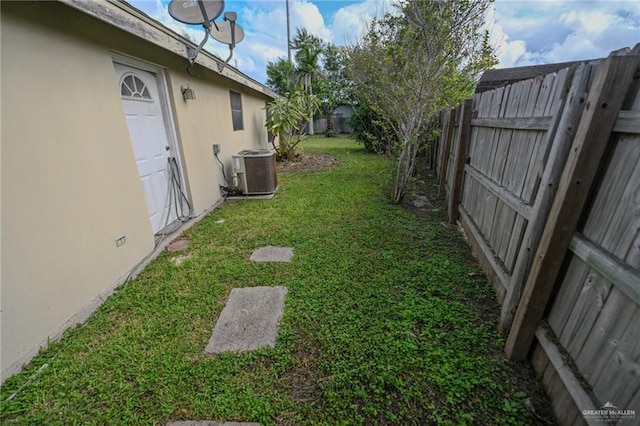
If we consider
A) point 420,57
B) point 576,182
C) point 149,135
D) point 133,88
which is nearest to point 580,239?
point 576,182

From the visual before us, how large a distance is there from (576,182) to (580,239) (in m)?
0.28

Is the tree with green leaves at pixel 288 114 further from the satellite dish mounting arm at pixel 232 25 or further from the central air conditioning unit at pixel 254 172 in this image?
the satellite dish mounting arm at pixel 232 25

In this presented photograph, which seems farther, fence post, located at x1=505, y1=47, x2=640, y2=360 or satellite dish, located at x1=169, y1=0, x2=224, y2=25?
satellite dish, located at x1=169, y1=0, x2=224, y2=25

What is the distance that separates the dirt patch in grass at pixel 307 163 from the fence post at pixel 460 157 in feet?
15.5

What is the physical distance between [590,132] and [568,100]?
1.03 ft

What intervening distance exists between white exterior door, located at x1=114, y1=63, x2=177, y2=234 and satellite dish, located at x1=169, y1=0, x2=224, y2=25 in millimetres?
793

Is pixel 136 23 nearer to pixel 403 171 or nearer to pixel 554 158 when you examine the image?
pixel 554 158

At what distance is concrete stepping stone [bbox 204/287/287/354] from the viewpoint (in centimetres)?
186

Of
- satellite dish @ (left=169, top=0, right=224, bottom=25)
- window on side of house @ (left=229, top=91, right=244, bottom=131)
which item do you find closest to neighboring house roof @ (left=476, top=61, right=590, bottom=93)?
window on side of house @ (left=229, top=91, right=244, bottom=131)

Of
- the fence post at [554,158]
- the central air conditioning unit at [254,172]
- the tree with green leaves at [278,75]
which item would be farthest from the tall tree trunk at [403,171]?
the tree with green leaves at [278,75]

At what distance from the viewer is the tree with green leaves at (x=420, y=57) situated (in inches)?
143

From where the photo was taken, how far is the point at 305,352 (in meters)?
1.77

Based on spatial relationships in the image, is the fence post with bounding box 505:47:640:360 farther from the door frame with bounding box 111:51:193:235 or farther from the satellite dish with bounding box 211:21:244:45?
the satellite dish with bounding box 211:21:244:45

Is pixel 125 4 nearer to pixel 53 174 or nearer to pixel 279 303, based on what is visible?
pixel 53 174
